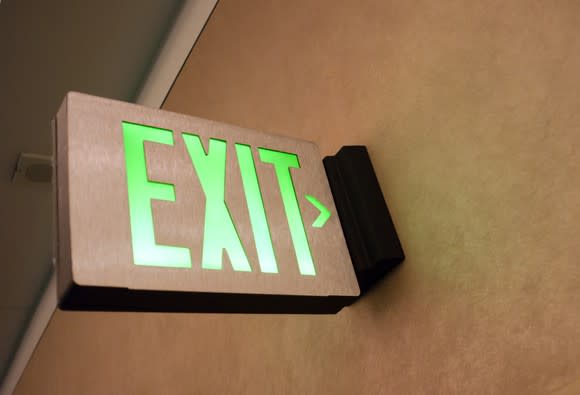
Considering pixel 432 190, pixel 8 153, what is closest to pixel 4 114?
pixel 8 153

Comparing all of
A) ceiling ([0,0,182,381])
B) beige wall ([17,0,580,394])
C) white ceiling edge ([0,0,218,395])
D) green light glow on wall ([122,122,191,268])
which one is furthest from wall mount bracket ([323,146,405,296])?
ceiling ([0,0,182,381])

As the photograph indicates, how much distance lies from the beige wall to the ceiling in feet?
3.09

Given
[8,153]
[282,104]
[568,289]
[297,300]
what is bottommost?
[568,289]

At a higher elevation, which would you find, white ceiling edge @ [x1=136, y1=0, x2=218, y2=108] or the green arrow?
white ceiling edge @ [x1=136, y1=0, x2=218, y2=108]

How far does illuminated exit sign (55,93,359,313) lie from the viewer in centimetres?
85

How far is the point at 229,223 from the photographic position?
100cm

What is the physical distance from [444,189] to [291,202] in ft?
0.95

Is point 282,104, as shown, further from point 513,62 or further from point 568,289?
point 568,289

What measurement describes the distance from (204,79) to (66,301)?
1540 mm

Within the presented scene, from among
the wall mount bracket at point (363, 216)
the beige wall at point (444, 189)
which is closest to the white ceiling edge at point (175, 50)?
the beige wall at point (444, 189)

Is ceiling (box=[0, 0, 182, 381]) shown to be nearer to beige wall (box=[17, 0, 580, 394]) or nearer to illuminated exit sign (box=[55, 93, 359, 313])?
beige wall (box=[17, 0, 580, 394])

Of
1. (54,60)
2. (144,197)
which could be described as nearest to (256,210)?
(144,197)

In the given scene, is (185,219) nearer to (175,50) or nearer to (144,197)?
(144,197)

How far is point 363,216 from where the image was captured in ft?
3.81
